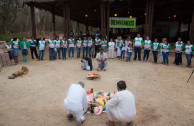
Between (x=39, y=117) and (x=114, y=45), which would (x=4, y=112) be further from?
(x=114, y=45)

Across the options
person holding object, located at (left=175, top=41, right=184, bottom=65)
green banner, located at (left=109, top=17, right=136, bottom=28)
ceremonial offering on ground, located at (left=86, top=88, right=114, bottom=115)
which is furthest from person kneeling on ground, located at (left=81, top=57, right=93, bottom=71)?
green banner, located at (left=109, top=17, right=136, bottom=28)

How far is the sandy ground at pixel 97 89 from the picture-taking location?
4.14 metres

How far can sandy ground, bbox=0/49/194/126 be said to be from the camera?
414 centimetres

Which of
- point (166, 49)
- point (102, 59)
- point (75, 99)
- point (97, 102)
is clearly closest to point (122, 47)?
point (166, 49)

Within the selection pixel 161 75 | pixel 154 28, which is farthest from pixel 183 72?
pixel 154 28

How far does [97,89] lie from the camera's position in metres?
6.25

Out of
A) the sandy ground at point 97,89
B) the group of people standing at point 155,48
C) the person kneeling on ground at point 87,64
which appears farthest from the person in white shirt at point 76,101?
the group of people standing at point 155,48

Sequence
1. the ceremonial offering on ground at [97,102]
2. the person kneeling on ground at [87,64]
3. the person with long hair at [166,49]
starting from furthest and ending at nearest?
the person with long hair at [166,49], the person kneeling on ground at [87,64], the ceremonial offering on ground at [97,102]

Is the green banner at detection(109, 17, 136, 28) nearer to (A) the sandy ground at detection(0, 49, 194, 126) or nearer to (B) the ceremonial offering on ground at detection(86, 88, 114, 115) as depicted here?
(A) the sandy ground at detection(0, 49, 194, 126)

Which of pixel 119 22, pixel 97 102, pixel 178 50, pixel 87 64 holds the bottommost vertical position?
pixel 97 102

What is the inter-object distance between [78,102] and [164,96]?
3.34m

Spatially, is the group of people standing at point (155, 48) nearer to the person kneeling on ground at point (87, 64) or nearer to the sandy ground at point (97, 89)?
the sandy ground at point (97, 89)

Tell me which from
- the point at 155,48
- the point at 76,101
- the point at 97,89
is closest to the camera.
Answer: the point at 76,101

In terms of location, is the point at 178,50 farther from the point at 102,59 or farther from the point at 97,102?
the point at 97,102
